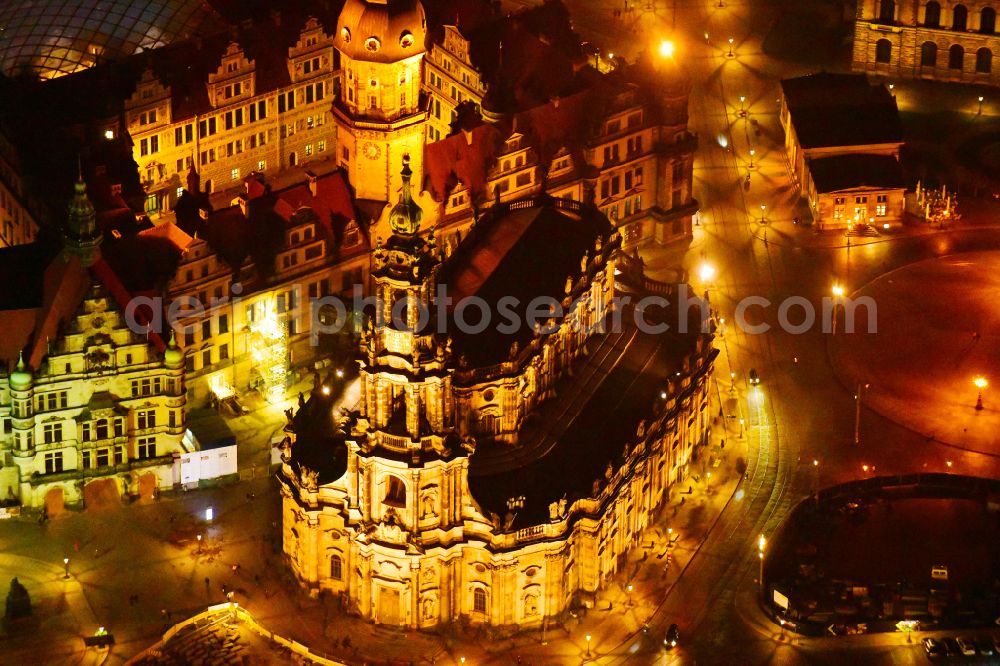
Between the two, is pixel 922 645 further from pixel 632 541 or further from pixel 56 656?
pixel 56 656

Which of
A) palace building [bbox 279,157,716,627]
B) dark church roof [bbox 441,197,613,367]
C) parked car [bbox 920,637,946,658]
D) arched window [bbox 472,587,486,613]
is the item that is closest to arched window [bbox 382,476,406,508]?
palace building [bbox 279,157,716,627]

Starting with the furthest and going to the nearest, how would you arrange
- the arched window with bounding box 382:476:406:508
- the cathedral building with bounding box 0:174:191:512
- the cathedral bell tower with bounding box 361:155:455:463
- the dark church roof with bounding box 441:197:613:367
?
1. the cathedral building with bounding box 0:174:191:512
2. the dark church roof with bounding box 441:197:613:367
3. the arched window with bounding box 382:476:406:508
4. the cathedral bell tower with bounding box 361:155:455:463

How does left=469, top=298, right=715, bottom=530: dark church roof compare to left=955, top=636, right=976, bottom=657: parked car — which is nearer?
left=955, top=636, right=976, bottom=657: parked car

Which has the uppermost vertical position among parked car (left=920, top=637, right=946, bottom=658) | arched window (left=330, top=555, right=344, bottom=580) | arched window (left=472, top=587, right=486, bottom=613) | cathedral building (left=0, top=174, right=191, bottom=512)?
cathedral building (left=0, top=174, right=191, bottom=512)

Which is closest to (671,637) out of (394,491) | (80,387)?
(394,491)

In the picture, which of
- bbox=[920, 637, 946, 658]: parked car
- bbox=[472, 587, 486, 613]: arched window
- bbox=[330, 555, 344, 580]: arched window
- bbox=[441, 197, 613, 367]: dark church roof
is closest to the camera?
bbox=[920, 637, 946, 658]: parked car

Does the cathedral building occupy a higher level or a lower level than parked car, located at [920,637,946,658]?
higher

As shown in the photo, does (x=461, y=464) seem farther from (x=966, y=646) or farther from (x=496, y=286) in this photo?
(x=966, y=646)

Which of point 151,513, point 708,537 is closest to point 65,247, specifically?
point 151,513

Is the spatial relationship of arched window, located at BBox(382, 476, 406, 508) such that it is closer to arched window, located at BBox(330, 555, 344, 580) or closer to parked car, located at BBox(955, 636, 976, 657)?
arched window, located at BBox(330, 555, 344, 580)
